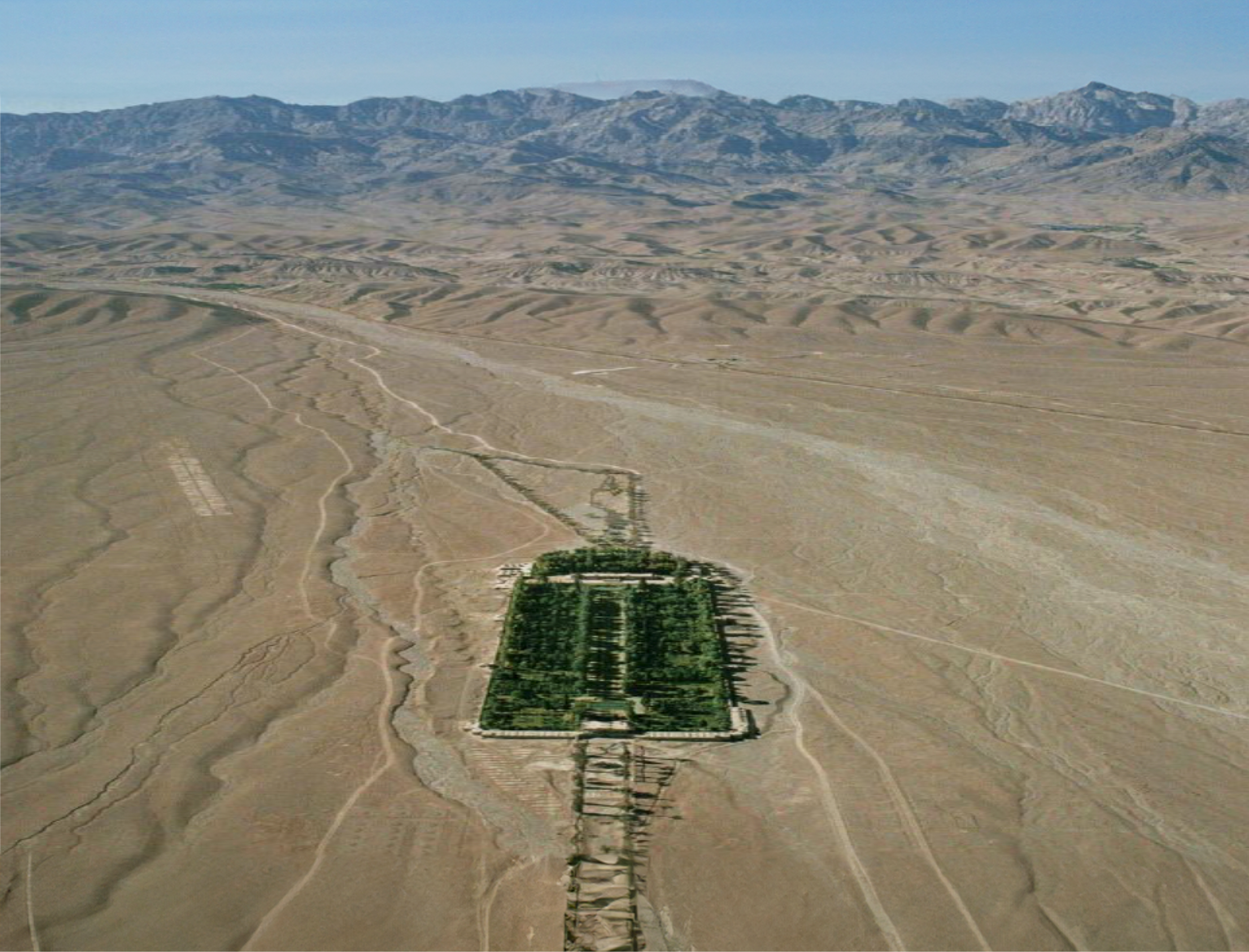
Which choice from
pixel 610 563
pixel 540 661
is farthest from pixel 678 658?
pixel 610 563

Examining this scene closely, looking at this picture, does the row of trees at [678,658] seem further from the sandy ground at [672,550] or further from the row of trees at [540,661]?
the row of trees at [540,661]

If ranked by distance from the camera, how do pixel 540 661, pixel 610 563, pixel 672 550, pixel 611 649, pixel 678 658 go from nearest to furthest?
pixel 540 661, pixel 678 658, pixel 611 649, pixel 610 563, pixel 672 550

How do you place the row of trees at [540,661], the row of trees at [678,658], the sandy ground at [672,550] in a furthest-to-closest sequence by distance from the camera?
1. the row of trees at [678,658]
2. the row of trees at [540,661]
3. the sandy ground at [672,550]

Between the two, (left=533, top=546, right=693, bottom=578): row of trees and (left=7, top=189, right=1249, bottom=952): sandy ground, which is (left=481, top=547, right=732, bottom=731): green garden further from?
(left=7, top=189, right=1249, bottom=952): sandy ground

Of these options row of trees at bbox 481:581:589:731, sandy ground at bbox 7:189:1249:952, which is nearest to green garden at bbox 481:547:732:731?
row of trees at bbox 481:581:589:731

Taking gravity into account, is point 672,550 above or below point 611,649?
below

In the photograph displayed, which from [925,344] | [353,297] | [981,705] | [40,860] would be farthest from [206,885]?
[353,297]

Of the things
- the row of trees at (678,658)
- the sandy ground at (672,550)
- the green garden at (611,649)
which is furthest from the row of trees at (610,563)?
the sandy ground at (672,550)

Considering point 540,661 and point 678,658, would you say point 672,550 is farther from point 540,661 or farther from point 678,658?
point 540,661
